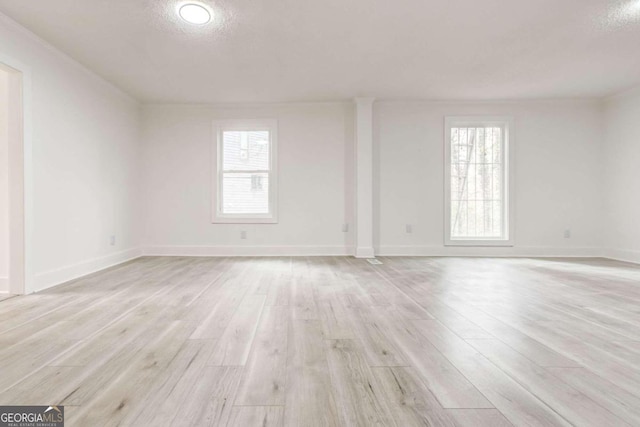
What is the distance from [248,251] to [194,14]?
3520 mm

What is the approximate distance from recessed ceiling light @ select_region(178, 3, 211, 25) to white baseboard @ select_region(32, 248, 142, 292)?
111 inches

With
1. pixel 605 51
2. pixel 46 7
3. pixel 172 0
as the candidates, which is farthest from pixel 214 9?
pixel 605 51

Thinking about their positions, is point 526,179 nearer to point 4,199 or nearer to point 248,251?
point 248,251

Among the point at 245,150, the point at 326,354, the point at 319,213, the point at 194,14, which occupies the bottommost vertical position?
the point at 326,354

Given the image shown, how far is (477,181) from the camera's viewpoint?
217 inches

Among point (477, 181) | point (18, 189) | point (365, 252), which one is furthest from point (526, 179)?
point (18, 189)

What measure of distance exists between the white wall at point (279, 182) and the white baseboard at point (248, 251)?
17 mm

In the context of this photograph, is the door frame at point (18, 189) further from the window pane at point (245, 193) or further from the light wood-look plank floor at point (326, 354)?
the window pane at point (245, 193)

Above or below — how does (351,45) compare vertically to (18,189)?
above

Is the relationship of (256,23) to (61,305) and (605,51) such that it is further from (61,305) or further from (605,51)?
(605,51)

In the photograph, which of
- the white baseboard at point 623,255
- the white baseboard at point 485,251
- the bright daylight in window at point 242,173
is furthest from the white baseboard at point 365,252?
the white baseboard at point 623,255

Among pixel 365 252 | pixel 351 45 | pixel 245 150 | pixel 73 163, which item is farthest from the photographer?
pixel 245 150

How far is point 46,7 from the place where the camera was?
273 centimetres

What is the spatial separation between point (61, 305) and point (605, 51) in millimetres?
5960
